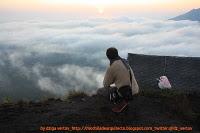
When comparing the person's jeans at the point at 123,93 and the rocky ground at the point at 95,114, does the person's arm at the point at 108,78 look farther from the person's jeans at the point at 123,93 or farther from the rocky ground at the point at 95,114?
the rocky ground at the point at 95,114

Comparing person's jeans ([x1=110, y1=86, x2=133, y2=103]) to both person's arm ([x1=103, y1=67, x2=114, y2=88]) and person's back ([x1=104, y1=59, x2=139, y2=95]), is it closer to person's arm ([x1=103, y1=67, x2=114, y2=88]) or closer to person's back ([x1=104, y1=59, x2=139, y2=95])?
person's back ([x1=104, y1=59, x2=139, y2=95])

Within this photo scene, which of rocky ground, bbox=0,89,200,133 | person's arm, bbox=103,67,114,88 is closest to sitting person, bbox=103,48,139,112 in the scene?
person's arm, bbox=103,67,114,88

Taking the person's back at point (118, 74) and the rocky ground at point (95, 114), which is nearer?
the rocky ground at point (95, 114)

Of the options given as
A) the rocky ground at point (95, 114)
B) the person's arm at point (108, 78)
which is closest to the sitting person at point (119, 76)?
the person's arm at point (108, 78)

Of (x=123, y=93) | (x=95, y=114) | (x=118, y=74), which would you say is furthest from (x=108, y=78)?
(x=95, y=114)

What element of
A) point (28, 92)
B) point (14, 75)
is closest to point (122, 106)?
point (28, 92)

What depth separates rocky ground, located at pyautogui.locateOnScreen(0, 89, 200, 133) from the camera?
8547 mm

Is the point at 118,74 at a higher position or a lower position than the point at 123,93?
higher

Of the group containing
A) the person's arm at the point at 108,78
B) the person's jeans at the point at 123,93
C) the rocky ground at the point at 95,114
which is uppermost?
the person's arm at the point at 108,78

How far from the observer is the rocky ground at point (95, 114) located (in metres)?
8.55

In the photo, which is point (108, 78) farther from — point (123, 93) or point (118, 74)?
point (123, 93)

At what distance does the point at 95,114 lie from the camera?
30.2ft

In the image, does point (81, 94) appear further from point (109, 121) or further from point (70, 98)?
point (109, 121)

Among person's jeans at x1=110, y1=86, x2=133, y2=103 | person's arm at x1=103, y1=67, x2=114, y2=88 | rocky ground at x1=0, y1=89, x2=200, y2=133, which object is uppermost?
person's arm at x1=103, y1=67, x2=114, y2=88
